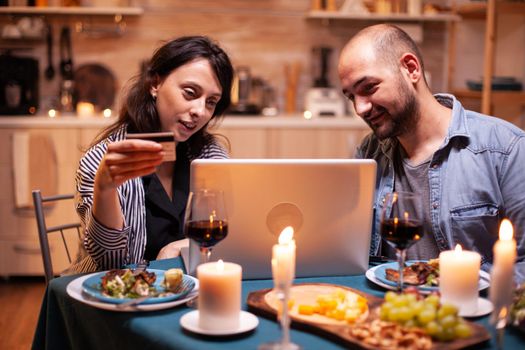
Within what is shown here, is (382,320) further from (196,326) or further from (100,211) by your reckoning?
(100,211)

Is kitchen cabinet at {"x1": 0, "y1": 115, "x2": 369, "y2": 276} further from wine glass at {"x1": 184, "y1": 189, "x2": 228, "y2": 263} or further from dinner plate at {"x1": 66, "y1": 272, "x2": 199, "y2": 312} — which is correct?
wine glass at {"x1": 184, "y1": 189, "x2": 228, "y2": 263}

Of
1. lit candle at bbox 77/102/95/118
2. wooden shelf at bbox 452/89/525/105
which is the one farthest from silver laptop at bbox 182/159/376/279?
lit candle at bbox 77/102/95/118

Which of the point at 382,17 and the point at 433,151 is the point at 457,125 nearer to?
the point at 433,151

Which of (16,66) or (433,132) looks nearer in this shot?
(433,132)

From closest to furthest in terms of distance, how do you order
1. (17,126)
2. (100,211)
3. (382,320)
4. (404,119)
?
(382,320), (100,211), (404,119), (17,126)

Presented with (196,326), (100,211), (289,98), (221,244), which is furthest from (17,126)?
(196,326)

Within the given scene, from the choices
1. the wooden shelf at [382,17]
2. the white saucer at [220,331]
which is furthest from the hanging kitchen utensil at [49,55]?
the white saucer at [220,331]

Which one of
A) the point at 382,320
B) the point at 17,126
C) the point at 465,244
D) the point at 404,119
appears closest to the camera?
the point at 382,320

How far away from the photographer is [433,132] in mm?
2016

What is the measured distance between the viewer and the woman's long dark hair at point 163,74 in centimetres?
221

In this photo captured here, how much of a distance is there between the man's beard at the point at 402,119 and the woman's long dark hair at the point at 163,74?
54 cm

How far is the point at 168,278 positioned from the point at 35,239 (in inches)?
109

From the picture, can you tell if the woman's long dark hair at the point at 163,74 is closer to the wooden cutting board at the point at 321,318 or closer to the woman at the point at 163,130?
the woman at the point at 163,130

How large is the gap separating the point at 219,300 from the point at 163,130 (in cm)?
112
